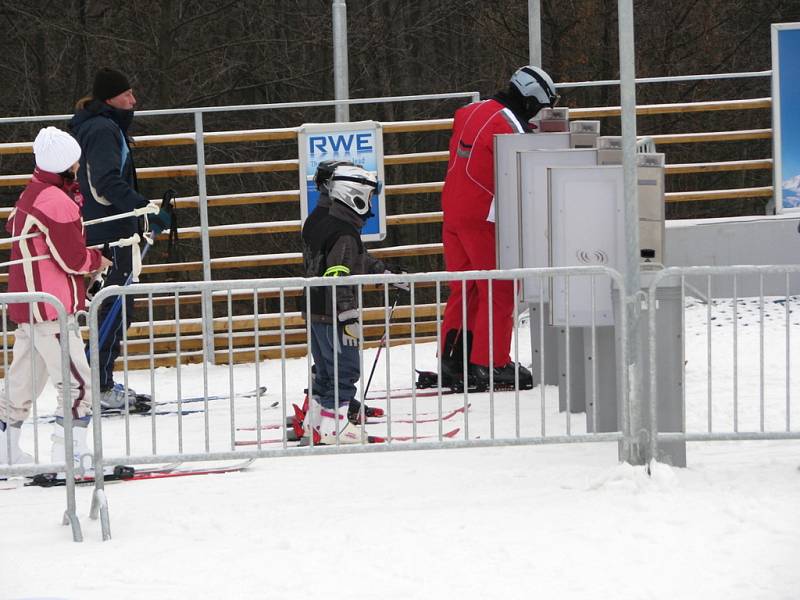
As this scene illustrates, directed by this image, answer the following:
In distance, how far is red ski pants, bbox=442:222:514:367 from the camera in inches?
357

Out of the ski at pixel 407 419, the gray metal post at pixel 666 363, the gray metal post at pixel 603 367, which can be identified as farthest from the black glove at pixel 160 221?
the gray metal post at pixel 666 363

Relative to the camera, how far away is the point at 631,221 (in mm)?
6512

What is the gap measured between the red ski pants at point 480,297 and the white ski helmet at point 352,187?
4.52ft

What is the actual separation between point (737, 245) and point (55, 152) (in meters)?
6.24

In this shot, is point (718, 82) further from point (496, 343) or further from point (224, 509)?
point (224, 509)

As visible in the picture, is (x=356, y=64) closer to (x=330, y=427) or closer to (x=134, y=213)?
(x=134, y=213)

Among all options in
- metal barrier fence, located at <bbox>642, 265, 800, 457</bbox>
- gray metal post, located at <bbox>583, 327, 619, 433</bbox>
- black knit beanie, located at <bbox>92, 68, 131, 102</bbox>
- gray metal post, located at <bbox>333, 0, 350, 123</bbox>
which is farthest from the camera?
gray metal post, located at <bbox>333, 0, 350, 123</bbox>

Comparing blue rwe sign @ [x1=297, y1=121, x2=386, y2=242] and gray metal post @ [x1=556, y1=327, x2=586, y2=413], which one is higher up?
blue rwe sign @ [x1=297, y1=121, x2=386, y2=242]

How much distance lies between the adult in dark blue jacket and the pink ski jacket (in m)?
1.39

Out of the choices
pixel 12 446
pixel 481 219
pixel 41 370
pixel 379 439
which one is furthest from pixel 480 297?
pixel 12 446

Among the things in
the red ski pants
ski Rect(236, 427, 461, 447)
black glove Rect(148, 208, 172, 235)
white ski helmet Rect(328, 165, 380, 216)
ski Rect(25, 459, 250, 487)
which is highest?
white ski helmet Rect(328, 165, 380, 216)

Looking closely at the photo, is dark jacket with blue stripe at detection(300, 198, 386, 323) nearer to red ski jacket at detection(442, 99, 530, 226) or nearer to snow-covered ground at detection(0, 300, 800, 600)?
snow-covered ground at detection(0, 300, 800, 600)

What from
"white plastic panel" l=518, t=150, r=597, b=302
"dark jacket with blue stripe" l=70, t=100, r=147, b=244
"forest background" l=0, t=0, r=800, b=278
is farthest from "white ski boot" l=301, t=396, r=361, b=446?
"forest background" l=0, t=0, r=800, b=278

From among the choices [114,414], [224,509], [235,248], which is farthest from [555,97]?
[235,248]
